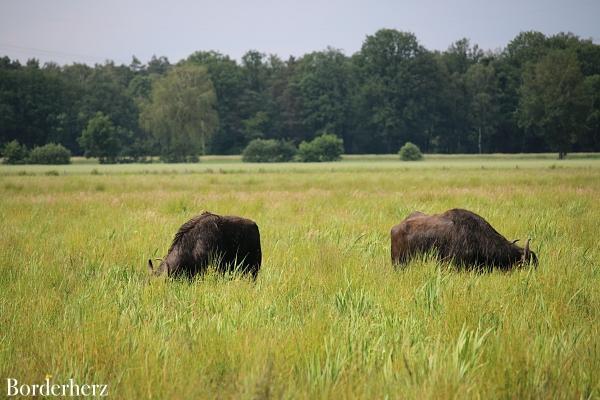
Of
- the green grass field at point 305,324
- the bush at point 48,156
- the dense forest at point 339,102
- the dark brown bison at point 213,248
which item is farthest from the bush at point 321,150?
the dark brown bison at point 213,248

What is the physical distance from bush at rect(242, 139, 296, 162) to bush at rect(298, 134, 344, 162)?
2.78 meters

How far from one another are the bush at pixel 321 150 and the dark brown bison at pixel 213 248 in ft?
265

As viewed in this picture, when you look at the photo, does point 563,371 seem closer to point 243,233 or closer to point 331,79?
point 243,233

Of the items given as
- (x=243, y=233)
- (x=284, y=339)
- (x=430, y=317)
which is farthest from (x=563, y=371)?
(x=243, y=233)

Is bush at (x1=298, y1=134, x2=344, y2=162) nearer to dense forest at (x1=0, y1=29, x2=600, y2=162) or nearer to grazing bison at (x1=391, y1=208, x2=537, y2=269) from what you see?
dense forest at (x1=0, y1=29, x2=600, y2=162)

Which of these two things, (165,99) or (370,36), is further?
(370,36)

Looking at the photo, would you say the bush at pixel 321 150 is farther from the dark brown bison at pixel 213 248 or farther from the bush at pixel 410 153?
the dark brown bison at pixel 213 248

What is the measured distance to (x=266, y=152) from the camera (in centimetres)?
8844

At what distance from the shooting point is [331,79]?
12000cm

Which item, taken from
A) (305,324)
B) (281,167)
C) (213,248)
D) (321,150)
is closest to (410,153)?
(321,150)

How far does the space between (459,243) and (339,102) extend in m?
114

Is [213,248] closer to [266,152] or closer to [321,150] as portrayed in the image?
[321,150]

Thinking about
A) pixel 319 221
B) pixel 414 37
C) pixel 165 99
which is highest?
pixel 414 37

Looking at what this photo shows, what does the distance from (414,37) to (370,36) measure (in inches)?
360
